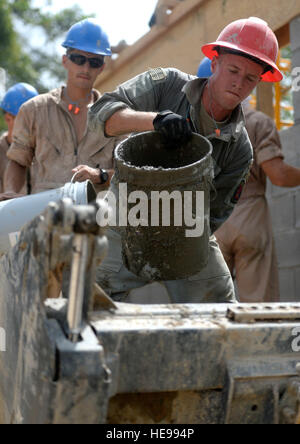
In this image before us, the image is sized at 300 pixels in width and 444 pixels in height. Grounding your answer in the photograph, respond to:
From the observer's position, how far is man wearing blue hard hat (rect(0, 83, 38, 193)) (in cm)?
561

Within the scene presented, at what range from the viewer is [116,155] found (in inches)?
95.1

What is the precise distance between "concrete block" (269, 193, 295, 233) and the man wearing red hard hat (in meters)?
1.97

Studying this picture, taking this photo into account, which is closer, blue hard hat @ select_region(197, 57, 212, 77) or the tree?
blue hard hat @ select_region(197, 57, 212, 77)

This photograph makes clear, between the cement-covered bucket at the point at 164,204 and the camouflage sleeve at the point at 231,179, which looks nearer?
the cement-covered bucket at the point at 164,204

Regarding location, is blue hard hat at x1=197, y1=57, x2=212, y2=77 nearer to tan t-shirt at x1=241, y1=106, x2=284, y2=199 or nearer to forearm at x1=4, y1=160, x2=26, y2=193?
tan t-shirt at x1=241, y1=106, x2=284, y2=199

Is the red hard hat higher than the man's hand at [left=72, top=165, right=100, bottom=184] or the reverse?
higher

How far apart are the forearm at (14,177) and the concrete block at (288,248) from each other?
6.77 feet

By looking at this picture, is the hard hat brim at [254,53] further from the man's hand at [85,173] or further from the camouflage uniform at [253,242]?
the camouflage uniform at [253,242]

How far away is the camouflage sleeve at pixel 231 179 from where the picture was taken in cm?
299

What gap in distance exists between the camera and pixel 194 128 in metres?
2.78

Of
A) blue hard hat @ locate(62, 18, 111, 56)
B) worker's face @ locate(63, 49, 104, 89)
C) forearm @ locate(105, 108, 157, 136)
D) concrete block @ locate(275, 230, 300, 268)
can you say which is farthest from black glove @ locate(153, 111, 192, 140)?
concrete block @ locate(275, 230, 300, 268)

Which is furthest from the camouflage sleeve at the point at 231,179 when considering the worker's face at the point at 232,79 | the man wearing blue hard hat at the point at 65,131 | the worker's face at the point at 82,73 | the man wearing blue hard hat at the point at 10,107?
the man wearing blue hard hat at the point at 10,107

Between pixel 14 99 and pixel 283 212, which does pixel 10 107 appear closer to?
pixel 14 99
